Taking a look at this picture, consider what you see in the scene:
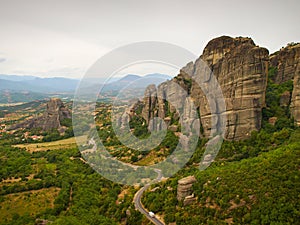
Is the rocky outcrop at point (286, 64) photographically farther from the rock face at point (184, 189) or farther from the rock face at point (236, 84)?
the rock face at point (184, 189)

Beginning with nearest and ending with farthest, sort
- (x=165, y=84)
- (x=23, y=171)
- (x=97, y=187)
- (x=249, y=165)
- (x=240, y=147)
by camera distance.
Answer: (x=249, y=165) < (x=240, y=147) < (x=97, y=187) < (x=23, y=171) < (x=165, y=84)

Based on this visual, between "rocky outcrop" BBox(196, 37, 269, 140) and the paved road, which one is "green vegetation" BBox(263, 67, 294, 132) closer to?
"rocky outcrop" BBox(196, 37, 269, 140)

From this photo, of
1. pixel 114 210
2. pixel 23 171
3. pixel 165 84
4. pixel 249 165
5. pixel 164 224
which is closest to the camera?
pixel 164 224

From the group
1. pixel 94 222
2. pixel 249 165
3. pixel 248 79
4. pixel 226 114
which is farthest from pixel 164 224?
pixel 248 79

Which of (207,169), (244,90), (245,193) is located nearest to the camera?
(245,193)

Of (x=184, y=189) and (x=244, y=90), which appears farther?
(x=244, y=90)

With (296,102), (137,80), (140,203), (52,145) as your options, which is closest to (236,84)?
(296,102)

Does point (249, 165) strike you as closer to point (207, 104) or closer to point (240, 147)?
point (240, 147)

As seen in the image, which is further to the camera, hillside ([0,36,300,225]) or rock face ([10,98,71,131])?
rock face ([10,98,71,131])

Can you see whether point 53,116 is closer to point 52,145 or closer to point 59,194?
point 52,145

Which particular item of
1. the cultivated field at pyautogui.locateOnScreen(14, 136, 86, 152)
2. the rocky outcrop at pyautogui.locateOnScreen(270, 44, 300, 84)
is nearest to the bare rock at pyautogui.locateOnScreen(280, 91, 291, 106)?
the rocky outcrop at pyautogui.locateOnScreen(270, 44, 300, 84)

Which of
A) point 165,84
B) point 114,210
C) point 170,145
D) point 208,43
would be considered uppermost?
point 208,43
